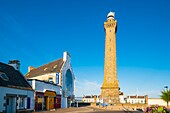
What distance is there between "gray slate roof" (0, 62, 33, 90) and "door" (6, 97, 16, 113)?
1496 millimetres

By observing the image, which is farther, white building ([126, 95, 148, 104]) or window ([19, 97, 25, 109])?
white building ([126, 95, 148, 104])

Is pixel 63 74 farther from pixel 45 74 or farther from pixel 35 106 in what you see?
pixel 35 106

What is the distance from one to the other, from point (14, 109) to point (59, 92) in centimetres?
1504

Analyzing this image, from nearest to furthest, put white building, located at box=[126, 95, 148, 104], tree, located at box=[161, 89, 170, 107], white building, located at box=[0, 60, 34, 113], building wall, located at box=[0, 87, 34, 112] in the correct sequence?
building wall, located at box=[0, 87, 34, 112] < white building, located at box=[0, 60, 34, 113] < tree, located at box=[161, 89, 170, 107] < white building, located at box=[126, 95, 148, 104]

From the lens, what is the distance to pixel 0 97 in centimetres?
2248

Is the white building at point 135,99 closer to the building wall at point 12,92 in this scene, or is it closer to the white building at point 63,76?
the white building at point 63,76

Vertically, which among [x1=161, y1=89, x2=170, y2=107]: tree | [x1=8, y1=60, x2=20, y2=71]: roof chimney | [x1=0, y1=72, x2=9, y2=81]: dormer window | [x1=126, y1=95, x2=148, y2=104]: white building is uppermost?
[x1=8, y1=60, x2=20, y2=71]: roof chimney

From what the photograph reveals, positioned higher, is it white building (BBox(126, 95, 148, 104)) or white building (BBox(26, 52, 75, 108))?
white building (BBox(26, 52, 75, 108))

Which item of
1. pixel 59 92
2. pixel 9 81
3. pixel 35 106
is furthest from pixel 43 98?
pixel 9 81

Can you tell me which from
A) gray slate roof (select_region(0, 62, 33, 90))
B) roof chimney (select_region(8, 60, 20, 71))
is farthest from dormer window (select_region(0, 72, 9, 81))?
roof chimney (select_region(8, 60, 20, 71))

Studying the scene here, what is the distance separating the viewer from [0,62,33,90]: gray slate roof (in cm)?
2450

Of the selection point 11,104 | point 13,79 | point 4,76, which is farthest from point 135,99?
point 4,76

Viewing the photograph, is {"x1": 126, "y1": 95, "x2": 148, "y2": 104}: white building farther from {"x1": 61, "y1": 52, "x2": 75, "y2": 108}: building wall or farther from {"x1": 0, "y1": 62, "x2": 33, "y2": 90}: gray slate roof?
{"x1": 0, "y1": 62, "x2": 33, "y2": 90}: gray slate roof

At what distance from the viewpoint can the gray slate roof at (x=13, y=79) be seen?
24495mm
